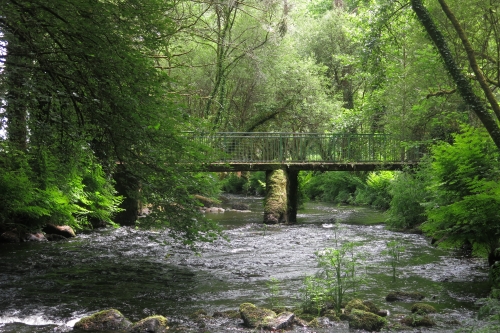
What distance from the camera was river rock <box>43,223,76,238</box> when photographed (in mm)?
14672

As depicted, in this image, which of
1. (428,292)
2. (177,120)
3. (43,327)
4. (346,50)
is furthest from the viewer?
(346,50)

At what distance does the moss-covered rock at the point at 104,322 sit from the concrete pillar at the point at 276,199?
42.0ft

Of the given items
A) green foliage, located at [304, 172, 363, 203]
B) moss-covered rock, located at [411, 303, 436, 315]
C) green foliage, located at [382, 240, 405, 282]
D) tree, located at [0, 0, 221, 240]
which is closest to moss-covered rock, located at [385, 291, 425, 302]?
moss-covered rock, located at [411, 303, 436, 315]

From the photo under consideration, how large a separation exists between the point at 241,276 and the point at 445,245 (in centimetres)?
397

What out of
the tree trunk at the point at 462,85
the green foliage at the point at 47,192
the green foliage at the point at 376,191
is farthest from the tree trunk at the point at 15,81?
the green foliage at the point at 376,191

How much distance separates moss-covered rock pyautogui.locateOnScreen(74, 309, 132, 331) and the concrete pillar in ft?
42.0

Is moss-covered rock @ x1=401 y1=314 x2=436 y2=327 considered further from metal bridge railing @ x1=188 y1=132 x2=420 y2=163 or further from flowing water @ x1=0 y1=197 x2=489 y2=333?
metal bridge railing @ x1=188 y1=132 x2=420 y2=163

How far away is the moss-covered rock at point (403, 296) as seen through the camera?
7.95 m

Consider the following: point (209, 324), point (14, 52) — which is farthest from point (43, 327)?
point (14, 52)

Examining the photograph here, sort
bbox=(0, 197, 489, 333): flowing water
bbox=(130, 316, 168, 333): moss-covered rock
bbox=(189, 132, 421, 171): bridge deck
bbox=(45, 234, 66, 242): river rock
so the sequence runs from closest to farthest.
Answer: bbox=(130, 316, 168, 333): moss-covered rock < bbox=(0, 197, 489, 333): flowing water < bbox=(45, 234, 66, 242): river rock < bbox=(189, 132, 421, 171): bridge deck

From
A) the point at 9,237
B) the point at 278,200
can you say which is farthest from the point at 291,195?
the point at 9,237

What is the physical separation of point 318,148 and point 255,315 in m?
15.8

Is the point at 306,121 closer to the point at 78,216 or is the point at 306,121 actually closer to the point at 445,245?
the point at 78,216

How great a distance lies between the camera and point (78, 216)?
51.1ft
